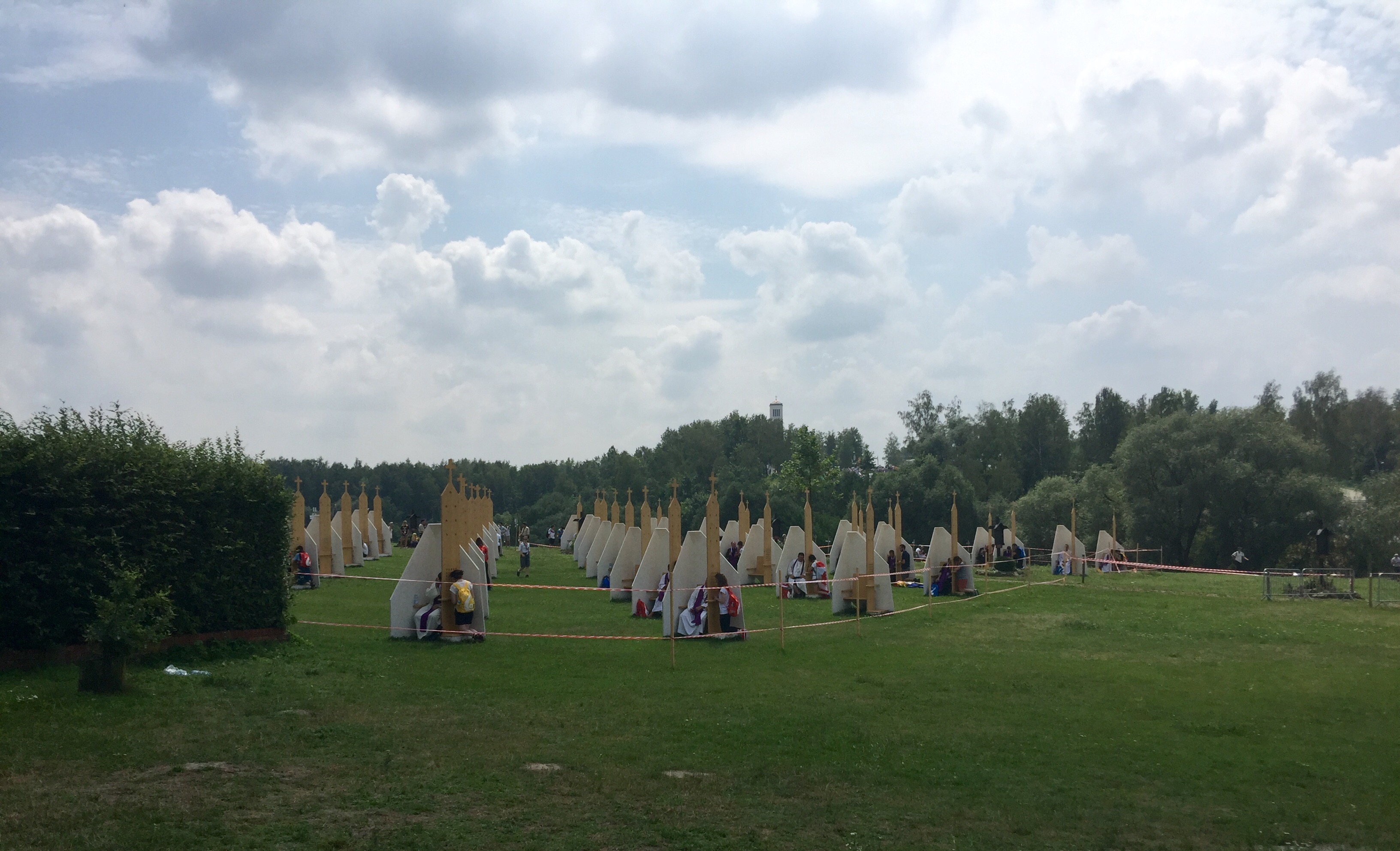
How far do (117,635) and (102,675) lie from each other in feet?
1.80

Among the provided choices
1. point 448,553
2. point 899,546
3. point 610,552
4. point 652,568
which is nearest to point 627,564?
point 610,552

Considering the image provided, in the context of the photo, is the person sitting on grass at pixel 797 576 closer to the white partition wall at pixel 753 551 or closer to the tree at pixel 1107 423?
the white partition wall at pixel 753 551

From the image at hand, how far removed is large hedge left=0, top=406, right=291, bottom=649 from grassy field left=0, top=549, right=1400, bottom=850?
0.80 m

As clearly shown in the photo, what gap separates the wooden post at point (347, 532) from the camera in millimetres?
31453

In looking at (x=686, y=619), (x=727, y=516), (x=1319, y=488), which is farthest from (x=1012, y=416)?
(x=686, y=619)

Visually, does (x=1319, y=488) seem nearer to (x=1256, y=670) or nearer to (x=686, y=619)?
(x=1256, y=670)

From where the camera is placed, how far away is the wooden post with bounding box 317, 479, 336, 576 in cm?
2739

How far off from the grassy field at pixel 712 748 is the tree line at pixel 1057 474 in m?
7.75

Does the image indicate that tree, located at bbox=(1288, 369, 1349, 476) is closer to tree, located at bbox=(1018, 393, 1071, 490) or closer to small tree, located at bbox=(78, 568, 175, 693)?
tree, located at bbox=(1018, 393, 1071, 490)

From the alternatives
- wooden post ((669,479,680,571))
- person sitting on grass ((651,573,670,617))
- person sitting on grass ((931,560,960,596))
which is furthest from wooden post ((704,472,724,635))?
person sitting on grass ((931,560,960,596))

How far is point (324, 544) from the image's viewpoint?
27781 millimetres

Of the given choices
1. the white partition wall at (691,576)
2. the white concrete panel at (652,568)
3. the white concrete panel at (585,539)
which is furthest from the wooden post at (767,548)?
the white partition wall at (691,576)

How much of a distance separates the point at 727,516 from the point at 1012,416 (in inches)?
1127

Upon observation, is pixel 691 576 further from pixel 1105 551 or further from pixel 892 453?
pixel 892 453
